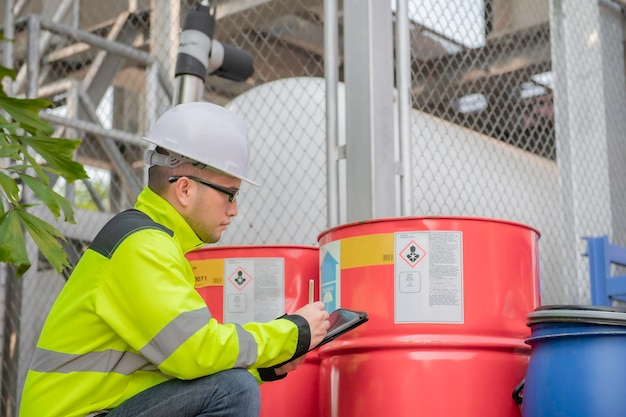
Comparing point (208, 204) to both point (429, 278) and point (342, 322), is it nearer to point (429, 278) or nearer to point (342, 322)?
point (342, 322)

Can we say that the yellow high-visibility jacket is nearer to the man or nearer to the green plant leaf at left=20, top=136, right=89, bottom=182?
the man

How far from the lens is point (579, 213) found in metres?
5.45

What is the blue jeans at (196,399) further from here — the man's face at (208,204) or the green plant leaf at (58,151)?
the green plant leaf at (58,151)

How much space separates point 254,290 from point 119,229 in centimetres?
102

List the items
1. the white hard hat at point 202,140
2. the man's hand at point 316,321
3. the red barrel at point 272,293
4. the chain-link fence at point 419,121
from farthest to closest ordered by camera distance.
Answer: the chain-link fence at point 419,121, the red barrel at point 272,293, the white hard hat at point 202,140, the man's hand at point 316,321

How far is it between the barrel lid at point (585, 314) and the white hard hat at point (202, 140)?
975mm

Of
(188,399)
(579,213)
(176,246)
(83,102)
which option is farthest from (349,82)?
(83,102)

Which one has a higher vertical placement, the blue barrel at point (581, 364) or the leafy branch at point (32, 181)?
the leafy branch at point (32, 181)

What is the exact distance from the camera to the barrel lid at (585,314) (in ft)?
8.51

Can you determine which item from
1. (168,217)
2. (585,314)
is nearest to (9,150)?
(168,217)

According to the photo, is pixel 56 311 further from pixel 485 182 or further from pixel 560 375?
pixel 485 182

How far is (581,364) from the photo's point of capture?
263 centimetres

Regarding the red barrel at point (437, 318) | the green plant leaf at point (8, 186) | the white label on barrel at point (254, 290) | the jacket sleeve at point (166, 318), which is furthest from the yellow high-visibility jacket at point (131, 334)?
the white label on barrel at point (254, 290)

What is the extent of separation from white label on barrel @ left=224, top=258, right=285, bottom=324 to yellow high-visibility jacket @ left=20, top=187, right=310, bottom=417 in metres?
0.84
